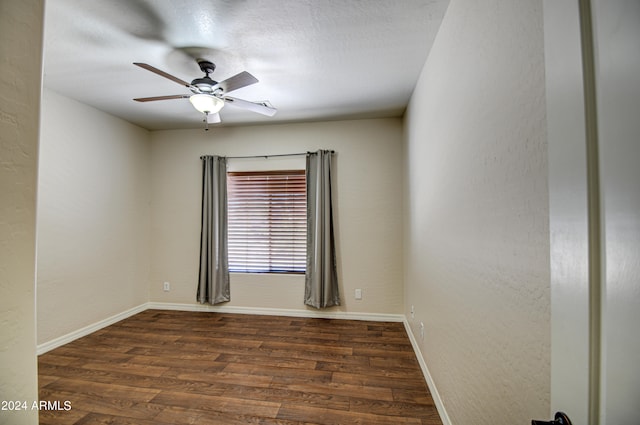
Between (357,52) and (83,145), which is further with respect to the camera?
(83,145)

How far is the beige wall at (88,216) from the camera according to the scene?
8.23 feet

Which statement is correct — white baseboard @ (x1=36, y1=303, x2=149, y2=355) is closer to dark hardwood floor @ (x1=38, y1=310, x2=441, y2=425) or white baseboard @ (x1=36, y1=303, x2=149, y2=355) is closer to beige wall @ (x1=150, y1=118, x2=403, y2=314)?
dark hardwood floor @ (x1=38, y1=310, x2=441, y2=425)

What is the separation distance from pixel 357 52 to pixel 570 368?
6.99 ft

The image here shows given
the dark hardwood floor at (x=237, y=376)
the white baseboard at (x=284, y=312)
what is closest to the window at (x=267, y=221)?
the white baseboard at (x=284, y=312)

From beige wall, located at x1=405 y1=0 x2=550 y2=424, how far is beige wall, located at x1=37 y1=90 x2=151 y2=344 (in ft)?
11.5

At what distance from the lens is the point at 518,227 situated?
2.81 feet

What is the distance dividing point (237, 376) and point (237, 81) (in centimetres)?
234

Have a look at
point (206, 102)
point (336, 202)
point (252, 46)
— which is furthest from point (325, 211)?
point (252, 46)

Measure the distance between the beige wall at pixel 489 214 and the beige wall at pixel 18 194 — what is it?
145cm

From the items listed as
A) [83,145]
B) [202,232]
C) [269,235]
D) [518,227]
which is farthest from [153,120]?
[518,227]

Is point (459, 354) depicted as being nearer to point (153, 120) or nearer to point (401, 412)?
point (401, 412)

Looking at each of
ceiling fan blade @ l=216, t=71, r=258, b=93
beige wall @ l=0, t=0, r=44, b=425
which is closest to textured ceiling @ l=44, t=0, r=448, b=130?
ceiling fan blade @ l=216, t=71, r=258, b=93

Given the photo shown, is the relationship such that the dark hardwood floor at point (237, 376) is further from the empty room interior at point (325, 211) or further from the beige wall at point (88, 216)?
the beige wall at point (88, 216)

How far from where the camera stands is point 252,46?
1.88 m
